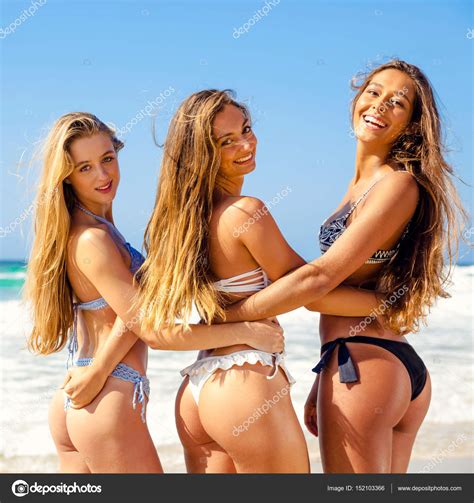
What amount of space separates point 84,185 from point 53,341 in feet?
2.64

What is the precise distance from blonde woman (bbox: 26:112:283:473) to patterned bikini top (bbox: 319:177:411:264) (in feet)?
2.09

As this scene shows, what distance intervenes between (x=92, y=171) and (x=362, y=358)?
5.27 feet

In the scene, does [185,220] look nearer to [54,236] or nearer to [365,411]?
[54,236]

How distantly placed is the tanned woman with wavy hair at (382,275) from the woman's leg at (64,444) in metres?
1.04

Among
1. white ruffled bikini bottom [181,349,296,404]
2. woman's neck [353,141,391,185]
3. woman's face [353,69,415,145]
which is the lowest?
white ruffled bikini bottom [181,349,296,404]

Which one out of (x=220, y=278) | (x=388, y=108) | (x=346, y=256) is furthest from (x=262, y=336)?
(x=388, y=108)

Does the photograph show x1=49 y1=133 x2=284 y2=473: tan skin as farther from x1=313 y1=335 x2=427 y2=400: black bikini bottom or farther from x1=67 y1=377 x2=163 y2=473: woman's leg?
x1=313 y1=335 x2=427 y2=400: black bikini bottom

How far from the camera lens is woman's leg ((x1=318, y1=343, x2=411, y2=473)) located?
3396mm

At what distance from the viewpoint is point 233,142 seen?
341 centimetres

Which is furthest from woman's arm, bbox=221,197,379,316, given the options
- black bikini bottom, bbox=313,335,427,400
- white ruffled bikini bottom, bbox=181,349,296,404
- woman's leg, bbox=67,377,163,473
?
woman's leg, bbox=67,377,163,473

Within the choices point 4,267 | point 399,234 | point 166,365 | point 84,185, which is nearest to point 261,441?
point 399,234

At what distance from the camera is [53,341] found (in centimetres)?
378

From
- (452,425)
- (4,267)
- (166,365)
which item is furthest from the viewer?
(4,267)

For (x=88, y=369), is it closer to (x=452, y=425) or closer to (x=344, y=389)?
(x=344, y=389)
